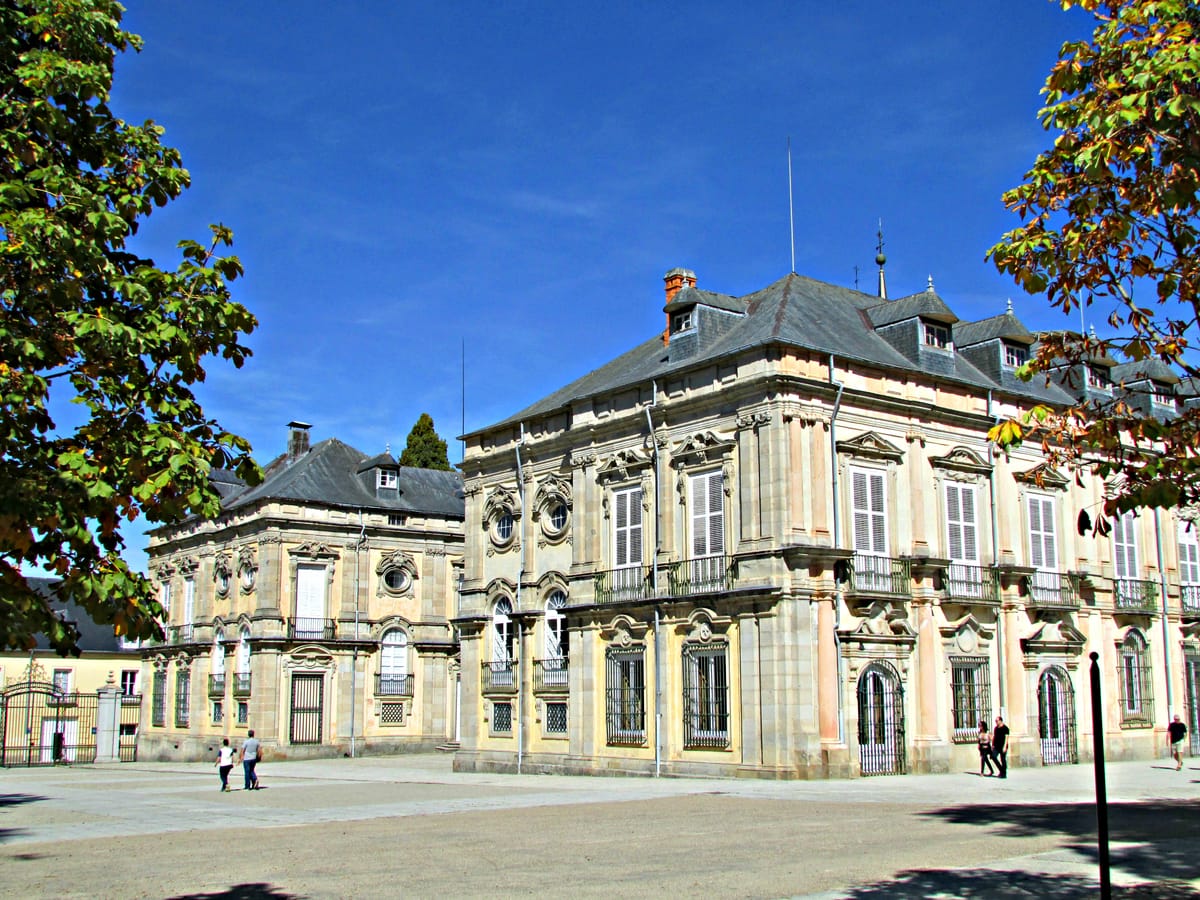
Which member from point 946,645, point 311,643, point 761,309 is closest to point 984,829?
point 946,645

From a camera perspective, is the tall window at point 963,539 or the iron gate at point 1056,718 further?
the iron gate at point 1056,718

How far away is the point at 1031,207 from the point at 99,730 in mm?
40489

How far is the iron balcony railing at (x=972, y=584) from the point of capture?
29.3 metres

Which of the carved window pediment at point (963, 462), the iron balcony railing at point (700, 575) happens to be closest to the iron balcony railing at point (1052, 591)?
the carved window pediment at point (963, 462)

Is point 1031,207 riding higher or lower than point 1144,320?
higher

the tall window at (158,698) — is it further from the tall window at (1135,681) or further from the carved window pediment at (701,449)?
the tall window at (1135,681)

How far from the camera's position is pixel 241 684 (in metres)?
44.7

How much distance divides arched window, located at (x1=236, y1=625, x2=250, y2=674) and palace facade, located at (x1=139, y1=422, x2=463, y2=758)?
0.06 metres

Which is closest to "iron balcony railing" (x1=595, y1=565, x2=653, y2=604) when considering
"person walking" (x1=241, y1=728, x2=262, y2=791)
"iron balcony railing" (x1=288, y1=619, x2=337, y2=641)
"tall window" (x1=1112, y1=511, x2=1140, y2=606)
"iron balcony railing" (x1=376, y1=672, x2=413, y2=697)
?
"person walking" (x1=241, y1=728, x2=262, y2=791)

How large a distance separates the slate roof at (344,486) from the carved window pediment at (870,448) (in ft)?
77.5

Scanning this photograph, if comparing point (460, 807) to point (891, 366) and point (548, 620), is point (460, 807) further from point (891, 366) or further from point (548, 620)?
point (891, 366)

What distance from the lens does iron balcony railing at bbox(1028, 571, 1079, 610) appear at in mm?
31078

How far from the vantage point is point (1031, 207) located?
1169 centimetres

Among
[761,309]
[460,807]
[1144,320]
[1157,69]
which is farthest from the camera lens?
[761,309]
